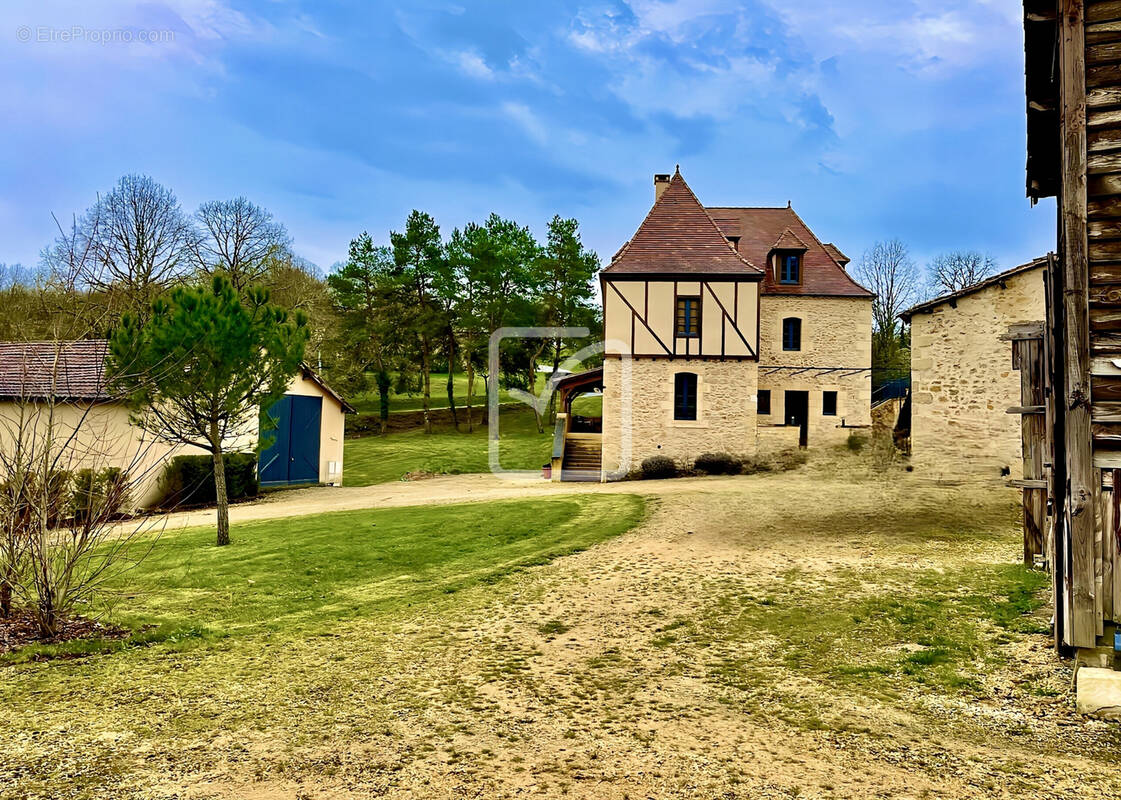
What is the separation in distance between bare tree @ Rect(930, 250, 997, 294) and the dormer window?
20.1 metres

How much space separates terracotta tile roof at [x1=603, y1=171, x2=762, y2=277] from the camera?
19.2m

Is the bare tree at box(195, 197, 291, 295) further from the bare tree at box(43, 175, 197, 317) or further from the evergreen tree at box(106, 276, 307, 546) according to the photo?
the evergreen tree at box(106, 276, 307, 546)

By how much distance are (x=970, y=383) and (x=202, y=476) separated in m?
18.7

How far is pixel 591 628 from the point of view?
6.51m

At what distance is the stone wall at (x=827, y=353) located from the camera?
918 inches

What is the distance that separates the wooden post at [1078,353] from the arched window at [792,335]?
62.6 feet

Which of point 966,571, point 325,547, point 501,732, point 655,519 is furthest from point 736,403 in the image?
point 501,732

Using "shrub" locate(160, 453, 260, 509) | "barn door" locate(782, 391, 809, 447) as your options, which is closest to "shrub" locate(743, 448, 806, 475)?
"barn door" locate(782, 391, 809, 447)

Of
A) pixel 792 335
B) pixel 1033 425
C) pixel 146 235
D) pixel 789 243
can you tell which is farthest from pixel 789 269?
pixel 146 235

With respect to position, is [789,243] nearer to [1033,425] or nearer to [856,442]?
[856,442]

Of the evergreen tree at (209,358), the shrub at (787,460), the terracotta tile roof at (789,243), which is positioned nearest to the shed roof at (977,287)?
the shrub at (787,460)

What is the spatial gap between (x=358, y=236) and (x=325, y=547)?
2901 cm

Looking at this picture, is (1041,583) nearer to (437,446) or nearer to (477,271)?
(437,446)

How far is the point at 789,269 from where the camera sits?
23547 millimetres
